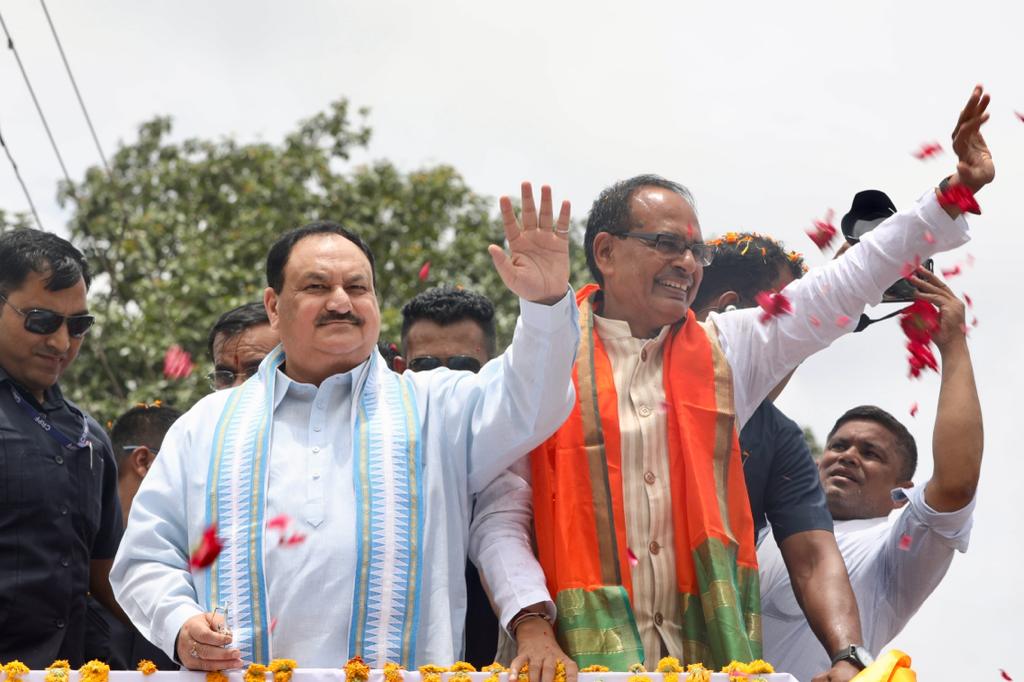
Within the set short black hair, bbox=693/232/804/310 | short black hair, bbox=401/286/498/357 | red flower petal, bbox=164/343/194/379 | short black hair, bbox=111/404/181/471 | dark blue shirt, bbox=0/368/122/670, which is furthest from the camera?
red flower petal, bbox=164/343/194/379

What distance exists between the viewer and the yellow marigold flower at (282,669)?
382cm

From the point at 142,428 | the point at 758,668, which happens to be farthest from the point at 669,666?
the point at 142,428

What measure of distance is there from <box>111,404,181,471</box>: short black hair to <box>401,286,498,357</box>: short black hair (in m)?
1.30

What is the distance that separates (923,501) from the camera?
4.99 metres

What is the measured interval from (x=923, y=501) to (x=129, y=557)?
2.54 m

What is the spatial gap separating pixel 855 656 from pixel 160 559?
1.91m

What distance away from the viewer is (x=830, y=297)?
14.6 feet

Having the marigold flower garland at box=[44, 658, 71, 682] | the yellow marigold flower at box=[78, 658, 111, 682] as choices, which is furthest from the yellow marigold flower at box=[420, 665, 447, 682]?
the marigold flower garland at box=[44, 658, 71, 682]

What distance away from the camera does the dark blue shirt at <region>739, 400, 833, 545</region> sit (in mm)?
4598

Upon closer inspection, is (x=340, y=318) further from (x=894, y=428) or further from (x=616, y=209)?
(x=894, y=428)

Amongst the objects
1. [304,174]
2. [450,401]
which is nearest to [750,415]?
[450,401]

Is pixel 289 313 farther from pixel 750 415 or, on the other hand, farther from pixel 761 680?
pixel 761 680

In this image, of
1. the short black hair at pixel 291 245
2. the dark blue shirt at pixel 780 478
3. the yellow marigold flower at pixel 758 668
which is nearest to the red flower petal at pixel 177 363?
the short black hair at pixel 291 245

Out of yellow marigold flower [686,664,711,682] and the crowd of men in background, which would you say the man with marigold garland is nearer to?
the crowd of men in background
